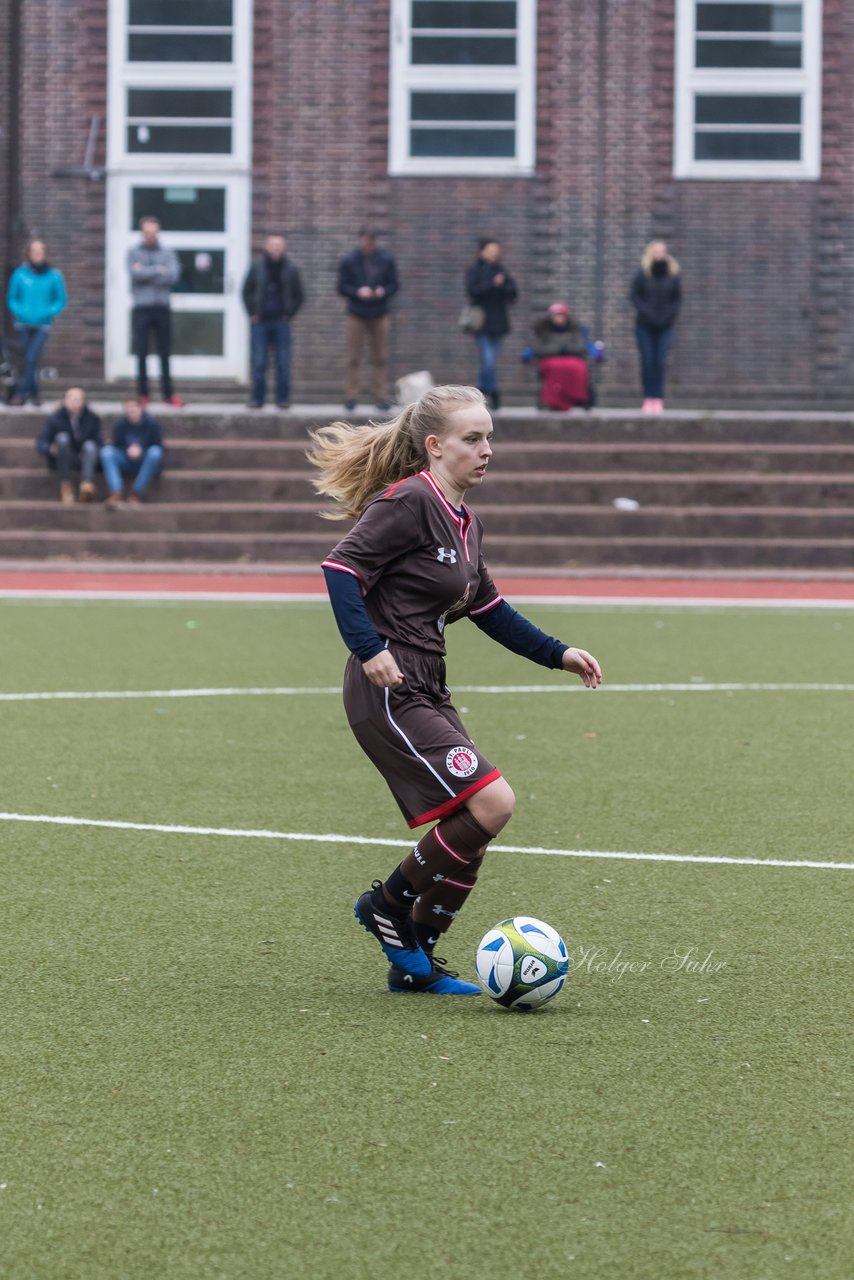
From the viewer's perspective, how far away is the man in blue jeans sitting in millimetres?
20328

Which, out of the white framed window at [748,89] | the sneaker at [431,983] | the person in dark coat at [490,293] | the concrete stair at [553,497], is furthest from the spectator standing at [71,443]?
the sneaker at [431,983]

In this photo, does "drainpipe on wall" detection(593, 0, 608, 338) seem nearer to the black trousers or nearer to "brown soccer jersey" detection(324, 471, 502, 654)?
the black trousers

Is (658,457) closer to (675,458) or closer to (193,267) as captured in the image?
(675,458)

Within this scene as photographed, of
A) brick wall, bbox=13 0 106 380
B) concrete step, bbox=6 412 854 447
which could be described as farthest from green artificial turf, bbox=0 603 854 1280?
brick wall, bbox=13 0 106 380

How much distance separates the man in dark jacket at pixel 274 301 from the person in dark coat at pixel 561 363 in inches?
117

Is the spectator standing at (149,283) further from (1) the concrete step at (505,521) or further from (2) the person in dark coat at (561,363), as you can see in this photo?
(2) the person in dark coat at (561,363)

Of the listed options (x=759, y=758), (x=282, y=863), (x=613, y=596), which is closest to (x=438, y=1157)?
(x=282, y=863)

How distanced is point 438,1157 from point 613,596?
1365 cm

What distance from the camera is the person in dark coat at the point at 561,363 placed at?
2266 centimetres

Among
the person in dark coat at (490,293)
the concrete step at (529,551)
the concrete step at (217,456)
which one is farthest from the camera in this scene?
the person in dark coat at (490,293)

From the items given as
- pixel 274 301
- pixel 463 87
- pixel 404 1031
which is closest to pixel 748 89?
pixel 463 87

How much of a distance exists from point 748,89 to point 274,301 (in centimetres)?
864

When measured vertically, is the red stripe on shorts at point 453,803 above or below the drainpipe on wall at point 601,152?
below

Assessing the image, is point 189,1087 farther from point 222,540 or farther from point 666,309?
point 666,309
